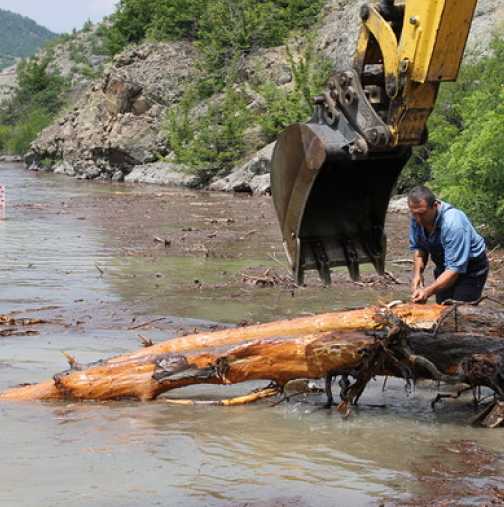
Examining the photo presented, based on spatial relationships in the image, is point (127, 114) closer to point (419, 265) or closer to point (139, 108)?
point (139, 108)

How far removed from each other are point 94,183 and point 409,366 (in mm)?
35973

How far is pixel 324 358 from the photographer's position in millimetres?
6941

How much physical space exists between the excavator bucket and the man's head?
0.72m

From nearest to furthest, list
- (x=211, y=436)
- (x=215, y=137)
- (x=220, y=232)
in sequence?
(x=211, y=436), (x=220, y=232), (x=215, y=137)

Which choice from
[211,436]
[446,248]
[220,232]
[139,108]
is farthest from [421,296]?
[139,108]

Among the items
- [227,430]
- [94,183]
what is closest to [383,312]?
[227,430]

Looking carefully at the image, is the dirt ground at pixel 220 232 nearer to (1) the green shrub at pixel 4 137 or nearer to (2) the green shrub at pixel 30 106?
(2) the green shrub at pixel 30 106

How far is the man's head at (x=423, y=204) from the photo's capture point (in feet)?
23.8

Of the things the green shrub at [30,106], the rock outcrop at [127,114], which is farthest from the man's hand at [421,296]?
the green shrub at [30,106]

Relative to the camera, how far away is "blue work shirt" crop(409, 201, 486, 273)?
7250mm

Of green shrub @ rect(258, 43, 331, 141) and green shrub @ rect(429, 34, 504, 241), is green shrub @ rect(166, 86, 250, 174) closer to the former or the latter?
green shrub @ rect(258, 43, 331, 141)

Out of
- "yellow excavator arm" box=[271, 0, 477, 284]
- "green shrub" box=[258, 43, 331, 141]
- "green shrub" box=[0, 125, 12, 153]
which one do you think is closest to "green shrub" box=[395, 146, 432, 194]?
"green shrub" box=[258, 43, 331, 141]

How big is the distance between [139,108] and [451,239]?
41.8m

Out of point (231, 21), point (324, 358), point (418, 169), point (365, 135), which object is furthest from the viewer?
point (231, 21)
